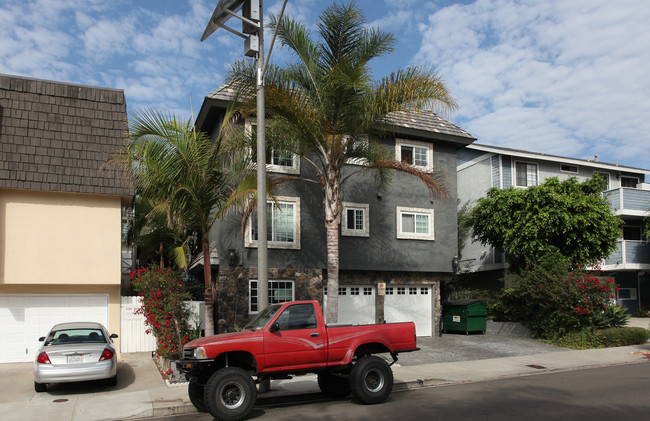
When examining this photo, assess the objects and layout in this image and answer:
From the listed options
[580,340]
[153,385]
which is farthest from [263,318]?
[580,340]

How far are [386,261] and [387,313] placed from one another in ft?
6.22

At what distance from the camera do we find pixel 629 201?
27766mm

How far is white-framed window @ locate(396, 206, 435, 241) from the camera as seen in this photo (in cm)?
2039

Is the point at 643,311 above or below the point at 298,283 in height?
below

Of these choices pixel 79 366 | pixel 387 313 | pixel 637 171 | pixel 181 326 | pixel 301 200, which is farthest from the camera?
pixel 637 171

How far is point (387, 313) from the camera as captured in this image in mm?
20234

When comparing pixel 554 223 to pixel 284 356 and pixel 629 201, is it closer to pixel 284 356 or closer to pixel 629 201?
pixel 629 201

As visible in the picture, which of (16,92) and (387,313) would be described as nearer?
(16,92)

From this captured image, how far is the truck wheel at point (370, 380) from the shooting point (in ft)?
32.5

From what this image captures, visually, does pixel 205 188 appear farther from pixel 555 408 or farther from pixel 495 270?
pixel 495 270

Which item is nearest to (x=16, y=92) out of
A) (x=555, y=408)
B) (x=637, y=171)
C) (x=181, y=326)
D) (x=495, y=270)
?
(x=181, y=326)

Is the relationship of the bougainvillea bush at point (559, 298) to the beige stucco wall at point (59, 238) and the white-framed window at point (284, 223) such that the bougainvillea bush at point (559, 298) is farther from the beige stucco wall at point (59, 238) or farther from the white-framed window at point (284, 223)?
the beige stucco wall at point (59, 238)

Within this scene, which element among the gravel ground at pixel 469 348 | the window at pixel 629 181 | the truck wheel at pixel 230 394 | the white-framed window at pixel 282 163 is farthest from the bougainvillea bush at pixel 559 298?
the window at pixel 629 181

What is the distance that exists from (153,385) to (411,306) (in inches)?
423
